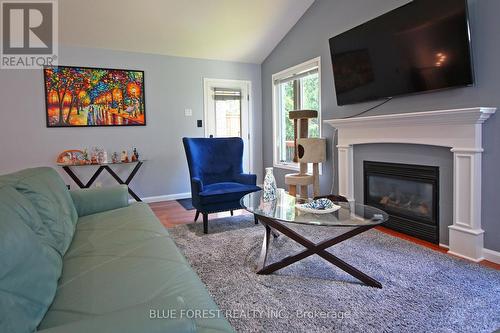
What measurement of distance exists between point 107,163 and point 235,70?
2547mm

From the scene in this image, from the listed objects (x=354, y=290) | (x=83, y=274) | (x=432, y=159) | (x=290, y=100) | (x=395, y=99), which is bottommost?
(x=354, y=290)

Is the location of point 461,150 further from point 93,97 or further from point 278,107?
point 93,97

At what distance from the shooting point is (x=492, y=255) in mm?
2357

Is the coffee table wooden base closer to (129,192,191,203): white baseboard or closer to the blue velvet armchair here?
the blue velvet armchair

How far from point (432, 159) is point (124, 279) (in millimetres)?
2651

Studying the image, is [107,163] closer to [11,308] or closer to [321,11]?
[321,11]

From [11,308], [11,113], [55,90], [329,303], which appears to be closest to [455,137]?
[329,303]

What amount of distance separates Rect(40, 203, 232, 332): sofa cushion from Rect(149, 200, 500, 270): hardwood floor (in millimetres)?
1788

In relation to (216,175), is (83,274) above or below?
below

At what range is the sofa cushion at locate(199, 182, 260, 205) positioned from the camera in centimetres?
309

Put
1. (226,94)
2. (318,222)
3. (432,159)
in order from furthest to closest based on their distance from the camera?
(226,94) → (432,159) → (318,222)

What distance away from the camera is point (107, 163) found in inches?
168

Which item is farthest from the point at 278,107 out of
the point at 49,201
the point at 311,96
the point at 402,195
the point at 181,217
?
the point at 49,201

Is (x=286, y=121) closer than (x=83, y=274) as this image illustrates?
No
